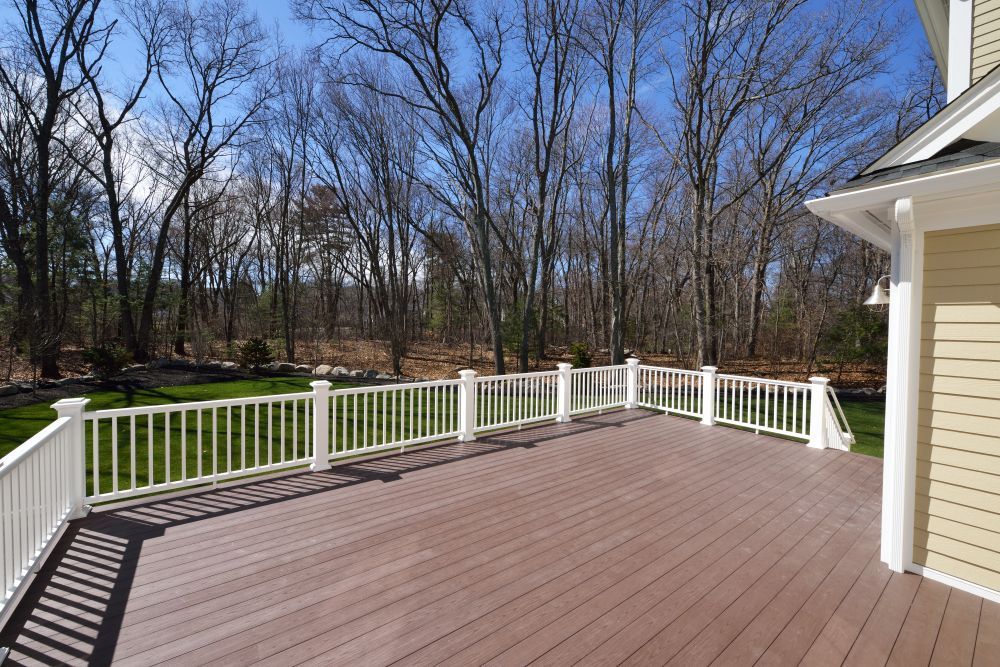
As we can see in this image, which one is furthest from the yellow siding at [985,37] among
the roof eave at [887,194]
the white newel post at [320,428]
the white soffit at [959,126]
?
the white newel post at [320,428]

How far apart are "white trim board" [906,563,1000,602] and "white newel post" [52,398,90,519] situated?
18.3ft

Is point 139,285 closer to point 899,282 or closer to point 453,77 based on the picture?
point 453,77

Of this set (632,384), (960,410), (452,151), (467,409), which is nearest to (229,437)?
(467,409)

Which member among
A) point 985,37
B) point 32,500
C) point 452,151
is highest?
point 452,151

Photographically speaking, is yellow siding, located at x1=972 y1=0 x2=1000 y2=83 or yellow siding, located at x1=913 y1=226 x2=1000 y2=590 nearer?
yellow siding, located at x1=913 y1=226 x2=1000 y2=590

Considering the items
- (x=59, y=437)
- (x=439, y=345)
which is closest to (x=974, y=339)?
(x=59, y=437)

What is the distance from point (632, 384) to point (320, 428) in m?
5.14

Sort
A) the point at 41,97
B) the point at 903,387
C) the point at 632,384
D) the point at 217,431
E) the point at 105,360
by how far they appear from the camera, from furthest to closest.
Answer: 1. the point at 41,97
2. the point at 105,360
3. the point at 632,384
4. the point at 217,431
5. the point at 903,387

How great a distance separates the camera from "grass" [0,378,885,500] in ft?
13.1

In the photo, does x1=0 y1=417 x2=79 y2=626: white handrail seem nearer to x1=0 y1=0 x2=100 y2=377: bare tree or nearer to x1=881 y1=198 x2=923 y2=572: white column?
x1=881 y1=198 x2=923 y2=572: white column

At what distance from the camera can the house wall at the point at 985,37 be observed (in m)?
3.21

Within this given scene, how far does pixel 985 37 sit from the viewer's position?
3.26 m

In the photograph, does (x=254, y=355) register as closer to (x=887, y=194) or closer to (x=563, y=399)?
(x=563, y=399)

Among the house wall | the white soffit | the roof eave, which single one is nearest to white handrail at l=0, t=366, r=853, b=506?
the roof eave
